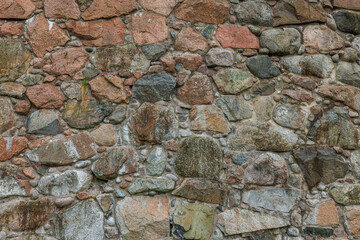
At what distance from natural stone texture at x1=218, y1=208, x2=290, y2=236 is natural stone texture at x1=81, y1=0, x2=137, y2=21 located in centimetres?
157

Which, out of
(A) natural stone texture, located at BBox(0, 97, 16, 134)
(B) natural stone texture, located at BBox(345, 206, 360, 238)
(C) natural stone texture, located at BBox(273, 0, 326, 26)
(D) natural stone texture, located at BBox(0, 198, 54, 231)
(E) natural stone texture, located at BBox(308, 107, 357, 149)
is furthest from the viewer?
(C) natural stone texture, located at BBox(273, 0, 326, 26)

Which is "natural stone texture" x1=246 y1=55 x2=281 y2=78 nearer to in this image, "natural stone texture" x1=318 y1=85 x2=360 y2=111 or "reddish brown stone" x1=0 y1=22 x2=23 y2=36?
"natural stone texture" x1=318 y1=85 x2=360 y2=111

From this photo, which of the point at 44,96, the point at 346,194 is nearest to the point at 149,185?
the point at 44,96

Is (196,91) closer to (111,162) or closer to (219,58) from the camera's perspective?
(219,58)

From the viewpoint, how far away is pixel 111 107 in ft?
7.13

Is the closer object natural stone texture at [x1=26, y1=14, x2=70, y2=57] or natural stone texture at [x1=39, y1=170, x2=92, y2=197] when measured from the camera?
natural stone texture at [x1=39, y1=170, x2=92, y2=197]

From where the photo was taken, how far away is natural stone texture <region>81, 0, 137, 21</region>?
2.28 meters

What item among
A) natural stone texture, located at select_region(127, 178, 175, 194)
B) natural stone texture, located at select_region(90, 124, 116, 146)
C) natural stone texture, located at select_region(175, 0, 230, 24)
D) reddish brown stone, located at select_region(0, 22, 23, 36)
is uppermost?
natural stone texture, located at select_region(175, 0, 230, 24)

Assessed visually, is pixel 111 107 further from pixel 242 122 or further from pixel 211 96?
pixel 242 122

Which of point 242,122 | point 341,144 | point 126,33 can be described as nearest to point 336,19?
point 341,144

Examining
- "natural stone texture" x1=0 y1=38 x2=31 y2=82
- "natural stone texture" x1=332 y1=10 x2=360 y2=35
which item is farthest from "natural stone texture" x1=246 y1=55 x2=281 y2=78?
"natural stone texture" x1=0 y1=38 x2=31 y2=82

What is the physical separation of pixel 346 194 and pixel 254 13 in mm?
1463

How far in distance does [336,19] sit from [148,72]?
1.55 meters

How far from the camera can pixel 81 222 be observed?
2020 millimetres
